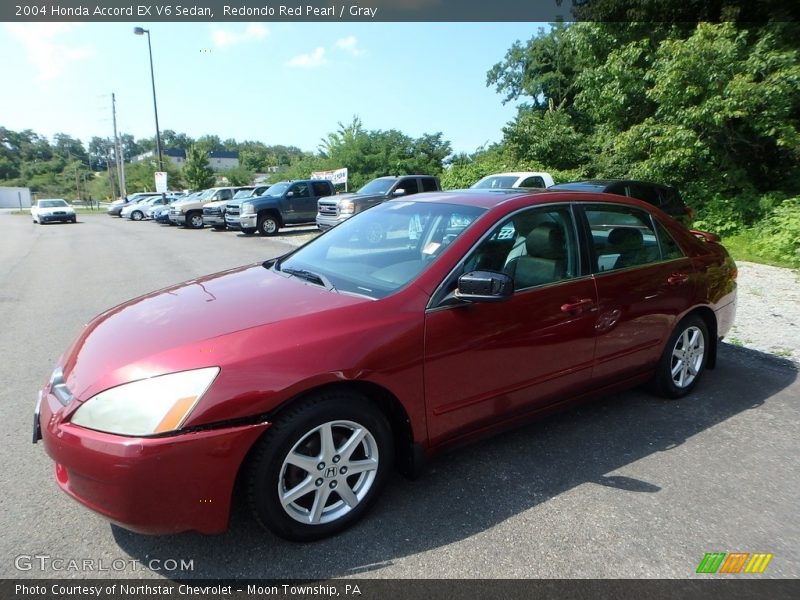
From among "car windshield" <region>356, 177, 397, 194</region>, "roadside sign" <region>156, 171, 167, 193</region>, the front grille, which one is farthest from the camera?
"roadside sign" <region>156, 171, 167, 193</region>

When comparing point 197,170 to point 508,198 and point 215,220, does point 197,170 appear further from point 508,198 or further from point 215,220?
point 508,198

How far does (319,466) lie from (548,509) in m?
1.24

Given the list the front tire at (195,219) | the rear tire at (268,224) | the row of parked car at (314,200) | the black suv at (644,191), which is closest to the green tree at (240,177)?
the row of parked car at (314,200)

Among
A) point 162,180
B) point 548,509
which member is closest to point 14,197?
point 162,180

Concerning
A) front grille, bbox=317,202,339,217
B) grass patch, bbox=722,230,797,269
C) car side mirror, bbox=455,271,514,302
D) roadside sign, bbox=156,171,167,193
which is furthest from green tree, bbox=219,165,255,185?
car side mirror, bbox=455,271,514,302

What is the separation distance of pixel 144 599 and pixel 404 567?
3.58ft

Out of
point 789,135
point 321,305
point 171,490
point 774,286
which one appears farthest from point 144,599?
point 789,135

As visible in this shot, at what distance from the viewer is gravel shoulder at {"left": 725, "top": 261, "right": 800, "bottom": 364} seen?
214 inches

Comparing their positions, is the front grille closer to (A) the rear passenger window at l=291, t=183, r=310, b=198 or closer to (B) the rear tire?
(B) the rear tire

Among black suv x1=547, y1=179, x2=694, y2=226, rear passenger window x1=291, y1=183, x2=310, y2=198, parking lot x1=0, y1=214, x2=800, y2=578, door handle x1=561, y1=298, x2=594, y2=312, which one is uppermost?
rear passenger window x1=291, y1=183, x2=310, y2=198

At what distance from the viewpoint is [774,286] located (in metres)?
8.02

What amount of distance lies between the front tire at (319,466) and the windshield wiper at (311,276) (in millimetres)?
760

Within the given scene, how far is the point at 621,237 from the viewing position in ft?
12.3

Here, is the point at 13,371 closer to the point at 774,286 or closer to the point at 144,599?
the point at 144,599
